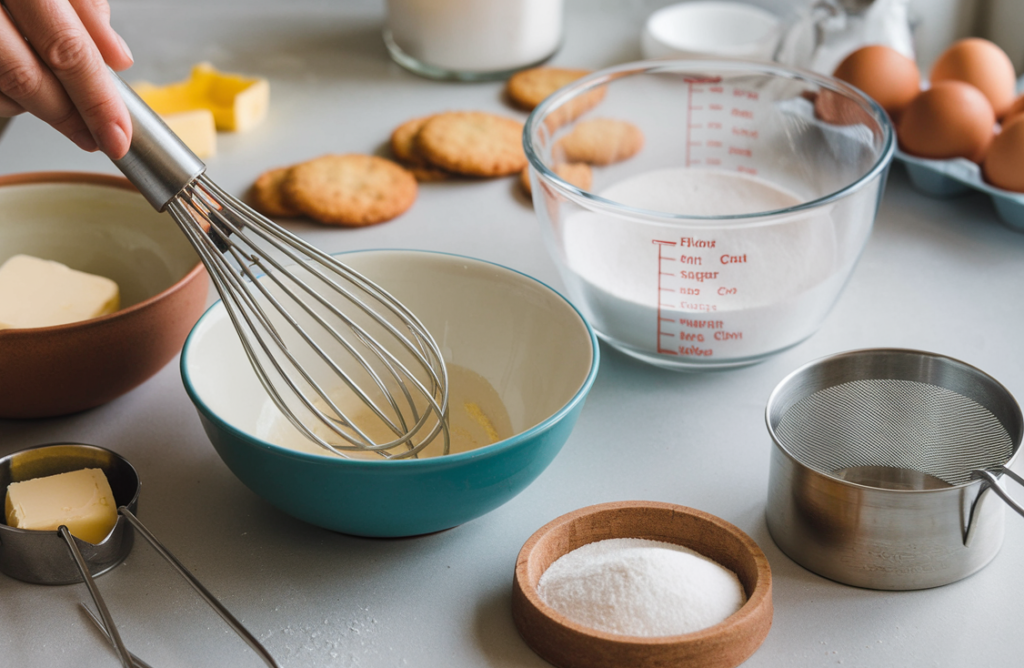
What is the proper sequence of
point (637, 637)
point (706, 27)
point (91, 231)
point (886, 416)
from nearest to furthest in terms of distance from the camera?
point (637, 637), point (886, 416), point (91, 231), point (706, 27)

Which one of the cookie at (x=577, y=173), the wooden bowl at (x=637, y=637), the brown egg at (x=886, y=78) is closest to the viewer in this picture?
the wooden bowl at (x=637, y=637)

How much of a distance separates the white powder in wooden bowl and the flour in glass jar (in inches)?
8.3

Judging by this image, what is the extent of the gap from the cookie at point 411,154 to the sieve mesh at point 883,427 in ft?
1.78

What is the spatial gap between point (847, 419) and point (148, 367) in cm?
50

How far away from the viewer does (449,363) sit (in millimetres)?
695

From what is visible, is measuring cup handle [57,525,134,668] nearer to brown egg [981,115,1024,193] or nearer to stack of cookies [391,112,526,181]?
stack of cookies [391,112,526,181]

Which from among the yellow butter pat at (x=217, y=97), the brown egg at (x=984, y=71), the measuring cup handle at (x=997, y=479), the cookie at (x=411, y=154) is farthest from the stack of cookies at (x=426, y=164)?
the measuring cup handle at (x=997, y=479)

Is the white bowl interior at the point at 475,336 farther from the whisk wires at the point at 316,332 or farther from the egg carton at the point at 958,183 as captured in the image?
the egg carton at the point at 958,183

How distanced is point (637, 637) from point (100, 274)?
22.5 inches

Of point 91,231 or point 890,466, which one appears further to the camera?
point 91,231

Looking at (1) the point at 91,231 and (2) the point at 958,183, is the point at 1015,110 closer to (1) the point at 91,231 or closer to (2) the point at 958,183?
A: (2) the point at 958,183

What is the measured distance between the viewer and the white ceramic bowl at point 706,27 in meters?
1.22

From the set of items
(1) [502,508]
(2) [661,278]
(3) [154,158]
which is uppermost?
(3) [154,158]

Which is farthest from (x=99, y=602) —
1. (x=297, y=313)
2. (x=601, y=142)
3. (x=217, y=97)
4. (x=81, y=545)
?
(x=217, y=97)
